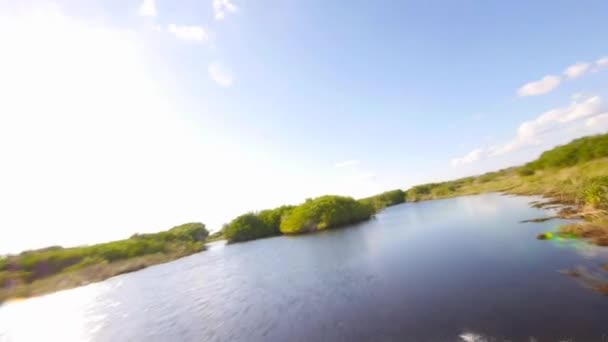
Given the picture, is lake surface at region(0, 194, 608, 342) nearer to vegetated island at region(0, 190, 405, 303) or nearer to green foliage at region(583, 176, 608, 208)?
green foliage at region(583, 176, 608, 208)

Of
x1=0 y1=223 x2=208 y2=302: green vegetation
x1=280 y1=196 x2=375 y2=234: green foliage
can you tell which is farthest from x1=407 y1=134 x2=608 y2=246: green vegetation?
x1=0 y1=223 x2=208 y2=302: green vegetation

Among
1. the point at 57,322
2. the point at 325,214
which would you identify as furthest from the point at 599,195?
the point at 325,214

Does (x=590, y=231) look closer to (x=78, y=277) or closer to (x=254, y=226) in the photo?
(x=78, y=277)

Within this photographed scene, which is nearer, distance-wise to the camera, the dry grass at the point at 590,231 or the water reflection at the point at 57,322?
the dry grass at the point at 590,231

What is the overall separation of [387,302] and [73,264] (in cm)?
7936

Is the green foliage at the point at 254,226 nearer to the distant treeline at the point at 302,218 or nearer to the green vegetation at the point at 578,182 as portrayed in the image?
the distant treeline at the point at 302,218

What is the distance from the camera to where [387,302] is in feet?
48.6

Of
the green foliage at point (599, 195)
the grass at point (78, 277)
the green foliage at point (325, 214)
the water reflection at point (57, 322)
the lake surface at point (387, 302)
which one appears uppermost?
the green foliage at point (325, 214)

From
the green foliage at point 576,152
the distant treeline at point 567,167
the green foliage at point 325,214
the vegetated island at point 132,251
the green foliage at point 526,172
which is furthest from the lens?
the green foliage at point 325,214

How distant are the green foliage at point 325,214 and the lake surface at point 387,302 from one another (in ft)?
149

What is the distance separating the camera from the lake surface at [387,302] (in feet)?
34.9

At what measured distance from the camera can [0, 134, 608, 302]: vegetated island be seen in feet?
82.6

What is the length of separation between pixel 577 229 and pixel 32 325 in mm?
52115

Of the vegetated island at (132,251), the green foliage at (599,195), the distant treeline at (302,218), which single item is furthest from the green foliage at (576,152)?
the vegetated island at (132,251)
